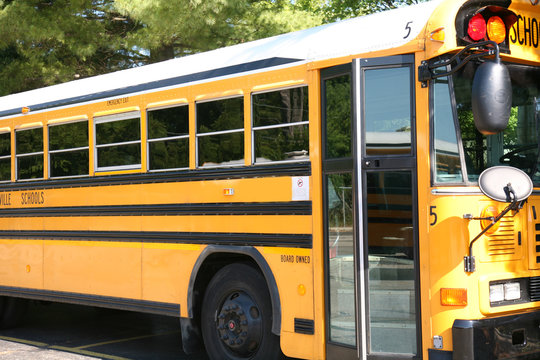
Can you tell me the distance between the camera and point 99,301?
7.33m

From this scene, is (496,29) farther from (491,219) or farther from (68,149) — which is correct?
(68,149)

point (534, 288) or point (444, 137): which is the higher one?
point (444, 137)

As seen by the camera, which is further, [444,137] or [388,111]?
[388,111]

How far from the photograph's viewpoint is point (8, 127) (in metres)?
8.68

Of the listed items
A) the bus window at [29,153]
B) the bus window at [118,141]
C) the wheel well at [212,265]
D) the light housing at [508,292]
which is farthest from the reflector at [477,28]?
the bus window at [29,153]

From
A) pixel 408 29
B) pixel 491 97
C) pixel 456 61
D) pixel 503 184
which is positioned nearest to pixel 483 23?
pixel 456 61

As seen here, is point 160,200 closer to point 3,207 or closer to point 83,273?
A: point 83,273

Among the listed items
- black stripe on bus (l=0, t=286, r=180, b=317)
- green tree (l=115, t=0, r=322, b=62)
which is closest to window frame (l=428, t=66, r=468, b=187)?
black stripe on bus (l=0, t=286, r=180, b=317)

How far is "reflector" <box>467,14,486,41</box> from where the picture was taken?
4918 millimetres

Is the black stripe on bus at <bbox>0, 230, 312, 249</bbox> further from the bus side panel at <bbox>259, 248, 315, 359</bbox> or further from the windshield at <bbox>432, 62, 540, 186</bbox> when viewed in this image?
the windshield at <bbox>432, 62, 540, 186</bbox>

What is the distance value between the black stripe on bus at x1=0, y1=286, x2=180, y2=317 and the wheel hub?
0.55 meters

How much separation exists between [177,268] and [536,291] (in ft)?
9.76

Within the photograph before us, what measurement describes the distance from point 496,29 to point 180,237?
3.13 metres

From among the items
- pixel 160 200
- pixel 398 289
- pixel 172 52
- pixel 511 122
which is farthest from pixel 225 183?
pixel 172 52
